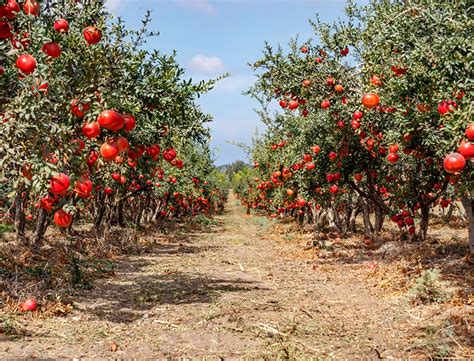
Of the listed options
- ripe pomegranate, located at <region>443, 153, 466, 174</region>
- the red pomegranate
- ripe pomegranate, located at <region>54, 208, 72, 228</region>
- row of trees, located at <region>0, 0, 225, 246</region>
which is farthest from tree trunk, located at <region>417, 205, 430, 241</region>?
the red pomegranate

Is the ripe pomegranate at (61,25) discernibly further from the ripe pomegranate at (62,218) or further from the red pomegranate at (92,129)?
the ripe pomegranate at (62,218)

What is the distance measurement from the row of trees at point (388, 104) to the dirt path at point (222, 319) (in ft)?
8.96

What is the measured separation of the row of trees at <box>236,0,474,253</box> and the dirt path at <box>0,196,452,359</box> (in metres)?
2.73

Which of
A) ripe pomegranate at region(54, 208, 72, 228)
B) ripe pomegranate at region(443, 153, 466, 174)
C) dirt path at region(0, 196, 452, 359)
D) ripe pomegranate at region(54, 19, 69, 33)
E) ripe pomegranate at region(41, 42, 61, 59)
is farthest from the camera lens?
ripe pomegranate at region(54, 19, 69, 33)

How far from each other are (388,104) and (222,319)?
506cm

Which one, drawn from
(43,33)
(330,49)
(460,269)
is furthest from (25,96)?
(460,269)

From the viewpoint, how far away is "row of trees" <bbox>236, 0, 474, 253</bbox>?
7031 millimetres

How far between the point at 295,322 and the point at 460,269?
188 inches

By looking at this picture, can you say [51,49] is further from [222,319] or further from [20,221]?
[20,221]

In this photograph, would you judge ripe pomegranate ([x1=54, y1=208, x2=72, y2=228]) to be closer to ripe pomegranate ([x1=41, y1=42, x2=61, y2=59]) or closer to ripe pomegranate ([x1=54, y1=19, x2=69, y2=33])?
ripe pomegranate ([x1=41, y1=42, x2=61, y2=59])

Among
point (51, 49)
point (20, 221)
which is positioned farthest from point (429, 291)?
point (20, 221)

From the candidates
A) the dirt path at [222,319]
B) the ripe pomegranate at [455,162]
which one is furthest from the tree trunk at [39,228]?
the ripe pomegranate at [455,162]

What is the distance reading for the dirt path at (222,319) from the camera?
6523 millimetres

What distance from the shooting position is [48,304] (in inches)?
322
